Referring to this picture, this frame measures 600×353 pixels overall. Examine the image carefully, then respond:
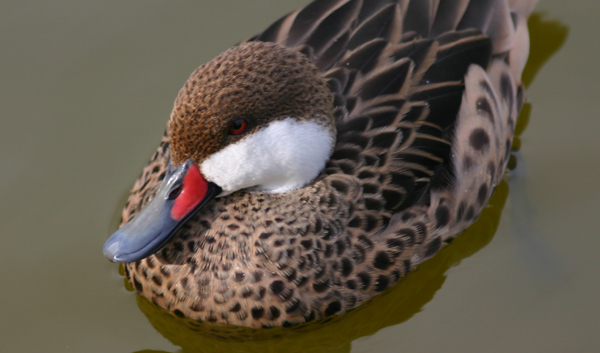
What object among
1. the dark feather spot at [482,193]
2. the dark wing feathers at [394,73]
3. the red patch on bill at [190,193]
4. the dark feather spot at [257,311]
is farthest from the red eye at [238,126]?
the dark feather spot at [482,193]

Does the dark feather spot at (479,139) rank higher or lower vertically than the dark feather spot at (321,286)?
higher

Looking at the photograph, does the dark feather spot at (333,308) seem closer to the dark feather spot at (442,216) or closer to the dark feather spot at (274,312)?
the dark feather spot at (274,312)

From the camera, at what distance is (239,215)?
4152mm

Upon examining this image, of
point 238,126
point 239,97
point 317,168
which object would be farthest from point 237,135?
point 317,168

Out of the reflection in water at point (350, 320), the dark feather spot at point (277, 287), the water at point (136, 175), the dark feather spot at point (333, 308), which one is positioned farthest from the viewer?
the water at point (136, 175)

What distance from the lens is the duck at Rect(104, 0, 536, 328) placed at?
380 centimetres

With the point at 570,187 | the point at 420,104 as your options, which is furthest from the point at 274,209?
the point at 570,187

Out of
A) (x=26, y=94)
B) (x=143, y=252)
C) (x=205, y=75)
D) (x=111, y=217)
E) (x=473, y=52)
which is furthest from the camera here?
(x=26, y=94)

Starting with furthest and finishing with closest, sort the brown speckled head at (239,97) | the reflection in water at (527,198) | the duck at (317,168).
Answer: the reflection in water at (527,198)
the duck at (317,168)
the brown speckled head at (239,97)

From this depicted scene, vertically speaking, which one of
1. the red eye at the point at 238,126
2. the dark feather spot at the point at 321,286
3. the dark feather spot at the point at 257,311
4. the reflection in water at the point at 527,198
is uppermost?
the red eye at the point at 238,126

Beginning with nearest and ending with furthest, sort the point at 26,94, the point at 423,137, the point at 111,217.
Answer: the point at 423,137 → the point at 111,217 → the point at 26,94

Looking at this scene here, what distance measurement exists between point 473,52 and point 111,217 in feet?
7.96

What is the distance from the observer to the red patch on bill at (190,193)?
3.89 m

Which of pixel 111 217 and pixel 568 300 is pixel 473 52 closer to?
pixel 568 300
